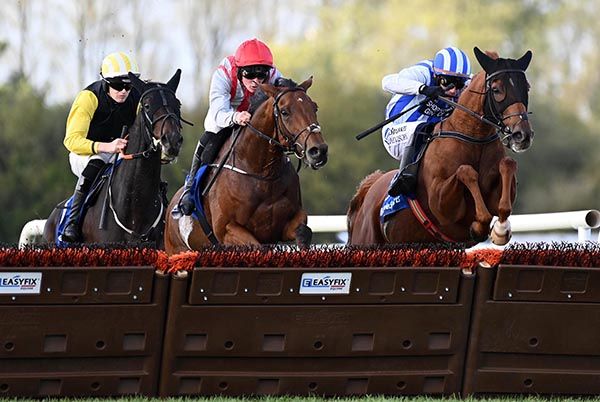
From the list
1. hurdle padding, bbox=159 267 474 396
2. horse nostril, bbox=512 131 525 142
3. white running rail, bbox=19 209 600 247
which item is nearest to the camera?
hurdle padding, bbox=159 267 474 396

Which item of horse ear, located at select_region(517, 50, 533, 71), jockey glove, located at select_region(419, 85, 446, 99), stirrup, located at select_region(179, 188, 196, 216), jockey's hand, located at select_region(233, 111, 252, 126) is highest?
horse ear, located at select_region(517, 50, 533, 71)

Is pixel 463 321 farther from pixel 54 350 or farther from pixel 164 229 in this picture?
pixel 164 229

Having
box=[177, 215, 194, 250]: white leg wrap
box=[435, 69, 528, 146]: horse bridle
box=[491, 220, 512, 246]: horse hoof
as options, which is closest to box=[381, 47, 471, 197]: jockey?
box=[435, 69, 528, 146]: horse bridle

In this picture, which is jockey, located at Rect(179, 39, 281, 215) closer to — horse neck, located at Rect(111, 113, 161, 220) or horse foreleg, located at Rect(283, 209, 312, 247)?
horse neck, located at Rect(111, 113, 161, 220)

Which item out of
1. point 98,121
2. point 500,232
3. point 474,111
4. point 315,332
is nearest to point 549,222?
point 474,111

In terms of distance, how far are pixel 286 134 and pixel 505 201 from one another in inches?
58.5

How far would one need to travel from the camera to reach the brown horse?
8.73m

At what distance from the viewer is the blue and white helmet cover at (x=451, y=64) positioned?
980 centimetres

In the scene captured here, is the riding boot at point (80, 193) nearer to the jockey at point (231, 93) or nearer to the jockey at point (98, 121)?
the jockey at point (98, 121)

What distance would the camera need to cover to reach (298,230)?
895 centimetres

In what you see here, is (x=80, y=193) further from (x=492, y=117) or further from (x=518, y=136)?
(x=518, y=136)

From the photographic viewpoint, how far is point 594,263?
662 centimetres

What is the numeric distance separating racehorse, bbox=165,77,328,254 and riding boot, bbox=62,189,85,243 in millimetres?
1092

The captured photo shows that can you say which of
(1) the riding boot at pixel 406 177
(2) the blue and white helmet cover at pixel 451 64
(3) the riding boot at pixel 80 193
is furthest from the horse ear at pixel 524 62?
(3) the riding boot at pixel 80 193
